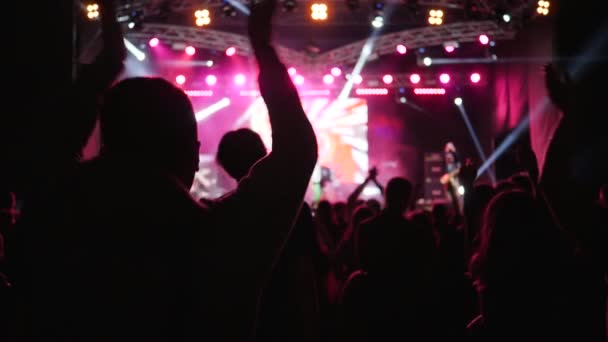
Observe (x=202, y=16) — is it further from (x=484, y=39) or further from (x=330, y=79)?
(x=484, y=39)

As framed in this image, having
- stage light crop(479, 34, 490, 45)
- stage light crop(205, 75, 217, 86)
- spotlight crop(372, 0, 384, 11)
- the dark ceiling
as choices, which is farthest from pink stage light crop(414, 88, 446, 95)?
stage light crop(205, 75, 217, 86)

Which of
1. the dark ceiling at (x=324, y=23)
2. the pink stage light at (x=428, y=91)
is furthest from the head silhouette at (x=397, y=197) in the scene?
the pink stage light at (x=428, y=91)

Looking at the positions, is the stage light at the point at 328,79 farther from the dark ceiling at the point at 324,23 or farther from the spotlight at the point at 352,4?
the spotlight at the point at 352,4

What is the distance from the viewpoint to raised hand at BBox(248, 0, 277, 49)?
4.73 feet

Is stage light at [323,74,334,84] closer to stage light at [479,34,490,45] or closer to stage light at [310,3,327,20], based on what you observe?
stage light at [310,3,327,20]

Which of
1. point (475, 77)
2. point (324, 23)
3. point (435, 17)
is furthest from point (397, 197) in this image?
point (324, 23)

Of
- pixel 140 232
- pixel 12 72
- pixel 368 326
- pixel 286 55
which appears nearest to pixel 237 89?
pixel 286 55

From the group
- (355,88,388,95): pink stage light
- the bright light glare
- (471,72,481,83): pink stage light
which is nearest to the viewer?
(471,72,481,83): pink stage light

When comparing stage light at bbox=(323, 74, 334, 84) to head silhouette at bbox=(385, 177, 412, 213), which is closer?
head silhouette at bbox=(385, 177, 412, 213)

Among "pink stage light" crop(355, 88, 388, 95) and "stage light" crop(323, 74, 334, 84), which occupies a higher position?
"stage light" crop(323, 74, 334, 84)

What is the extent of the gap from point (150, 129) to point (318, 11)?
1134cm

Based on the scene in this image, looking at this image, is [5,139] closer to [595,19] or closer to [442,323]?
[442,323]

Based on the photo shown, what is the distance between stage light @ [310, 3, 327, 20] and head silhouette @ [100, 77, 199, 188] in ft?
36.9

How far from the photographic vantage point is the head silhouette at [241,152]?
2742mm
